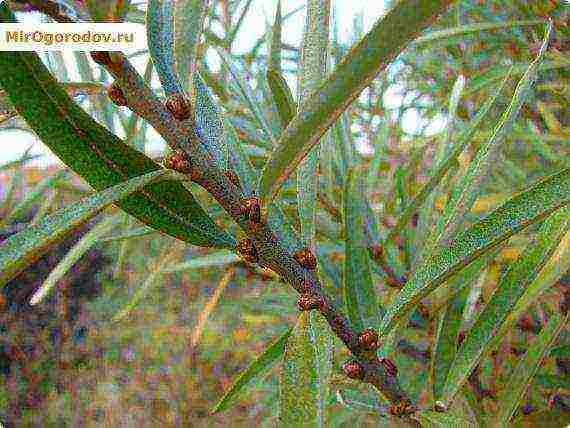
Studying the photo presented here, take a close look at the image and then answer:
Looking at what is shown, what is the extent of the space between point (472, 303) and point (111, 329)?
8.14ft

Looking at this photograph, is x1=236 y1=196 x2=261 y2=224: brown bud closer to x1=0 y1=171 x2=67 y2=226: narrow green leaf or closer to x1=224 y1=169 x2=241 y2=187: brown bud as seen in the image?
x1=224 y1=169 x2=241 y2=187: brown bud

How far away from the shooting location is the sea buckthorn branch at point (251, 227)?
0.81 ft

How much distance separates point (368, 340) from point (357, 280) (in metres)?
0.08

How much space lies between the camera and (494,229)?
28 cm

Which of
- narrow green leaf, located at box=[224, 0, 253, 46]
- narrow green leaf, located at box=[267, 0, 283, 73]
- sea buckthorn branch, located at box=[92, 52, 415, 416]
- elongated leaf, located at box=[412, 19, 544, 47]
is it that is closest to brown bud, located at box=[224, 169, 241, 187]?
sea buckthorn branch, located at box=[92, 52, 415, 416]

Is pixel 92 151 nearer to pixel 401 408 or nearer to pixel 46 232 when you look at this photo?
pixel 46 232

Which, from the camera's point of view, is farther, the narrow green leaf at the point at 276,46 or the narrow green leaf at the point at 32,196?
the narrow green leaf at the point at 32,196

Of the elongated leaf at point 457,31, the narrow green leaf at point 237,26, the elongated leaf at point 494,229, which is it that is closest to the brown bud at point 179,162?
the elongated leaf at point 494,229

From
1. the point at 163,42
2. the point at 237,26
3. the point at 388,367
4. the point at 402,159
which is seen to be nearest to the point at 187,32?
the point at 163,42

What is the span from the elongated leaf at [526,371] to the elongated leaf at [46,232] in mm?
270

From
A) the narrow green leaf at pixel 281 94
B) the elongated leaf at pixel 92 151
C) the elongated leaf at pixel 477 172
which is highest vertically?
the narrow green leaf at pixel 281 94

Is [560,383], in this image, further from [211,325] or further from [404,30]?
[211,325]

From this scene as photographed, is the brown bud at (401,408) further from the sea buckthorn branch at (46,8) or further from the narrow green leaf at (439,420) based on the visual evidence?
the sea buckthorn branch at (46,8)

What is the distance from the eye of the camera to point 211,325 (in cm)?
254
